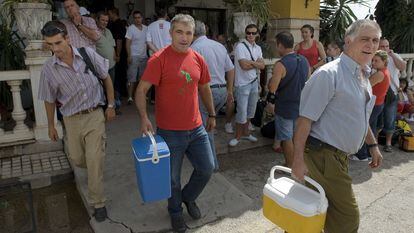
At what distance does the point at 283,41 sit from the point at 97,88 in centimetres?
215

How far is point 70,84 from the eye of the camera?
2902mm

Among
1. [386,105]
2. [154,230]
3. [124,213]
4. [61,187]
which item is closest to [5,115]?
[61,187]

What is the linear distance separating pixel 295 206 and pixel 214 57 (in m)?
2.33

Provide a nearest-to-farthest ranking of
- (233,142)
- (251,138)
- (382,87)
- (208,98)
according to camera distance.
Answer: (208,98) → (382,87) → (233,142) → (251,138)

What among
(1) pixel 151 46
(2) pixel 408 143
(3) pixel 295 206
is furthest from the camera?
(1) pixel 151 46

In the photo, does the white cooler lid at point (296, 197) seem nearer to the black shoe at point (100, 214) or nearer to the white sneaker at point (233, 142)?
the black shoe at point (100, 214)

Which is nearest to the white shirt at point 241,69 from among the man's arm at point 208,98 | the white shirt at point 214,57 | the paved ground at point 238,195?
the white shirt at point 214,57

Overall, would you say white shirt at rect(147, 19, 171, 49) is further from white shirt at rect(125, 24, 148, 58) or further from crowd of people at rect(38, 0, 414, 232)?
crowd of people at rect(38, 0, 414, 232)

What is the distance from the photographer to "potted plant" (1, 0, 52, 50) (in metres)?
4.13

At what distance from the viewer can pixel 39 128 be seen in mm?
4430

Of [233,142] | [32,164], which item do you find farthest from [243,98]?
[32,164]

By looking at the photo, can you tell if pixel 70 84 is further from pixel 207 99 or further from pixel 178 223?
pixel 178 223

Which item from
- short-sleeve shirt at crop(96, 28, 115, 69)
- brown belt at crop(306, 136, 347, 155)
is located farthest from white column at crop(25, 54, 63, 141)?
brown belt at crop(306, 136, 347, 155)

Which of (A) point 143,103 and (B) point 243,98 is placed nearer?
(A) point 143,103
